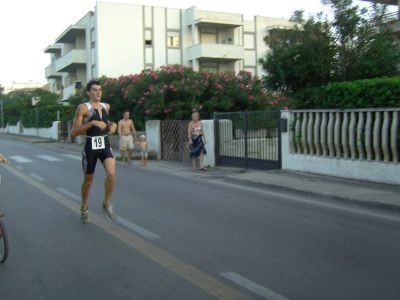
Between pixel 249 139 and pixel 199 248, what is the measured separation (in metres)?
8.79

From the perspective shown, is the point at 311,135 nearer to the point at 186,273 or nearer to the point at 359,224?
the point at 359,224

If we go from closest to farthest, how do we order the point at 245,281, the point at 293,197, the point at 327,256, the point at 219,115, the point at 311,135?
the point at 245,281 < the point at 327,256 < the point at 293,197 < the point at 311,135 < the point at 219,115

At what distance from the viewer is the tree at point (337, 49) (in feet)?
53.7

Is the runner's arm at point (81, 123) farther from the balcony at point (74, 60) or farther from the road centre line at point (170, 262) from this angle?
the balcony at point (74, 60)

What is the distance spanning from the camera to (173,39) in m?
42.8

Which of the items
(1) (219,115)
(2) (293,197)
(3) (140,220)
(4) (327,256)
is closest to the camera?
(4) (327,256)

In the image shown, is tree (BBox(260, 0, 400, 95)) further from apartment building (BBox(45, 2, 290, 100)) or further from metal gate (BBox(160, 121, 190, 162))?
apartment building (BBox(45, 2, 290, 100))

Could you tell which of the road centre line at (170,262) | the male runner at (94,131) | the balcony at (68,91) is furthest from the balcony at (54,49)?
the male runner at (94,131)

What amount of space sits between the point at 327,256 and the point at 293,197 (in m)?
4.51

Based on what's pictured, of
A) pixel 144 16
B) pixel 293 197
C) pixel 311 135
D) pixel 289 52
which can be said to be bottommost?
pixel 293 197

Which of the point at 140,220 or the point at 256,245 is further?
the point at 140,220

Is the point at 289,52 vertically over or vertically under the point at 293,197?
over

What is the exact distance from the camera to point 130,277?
5.05 metres

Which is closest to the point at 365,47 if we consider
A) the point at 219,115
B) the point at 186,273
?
the point at 219,115
